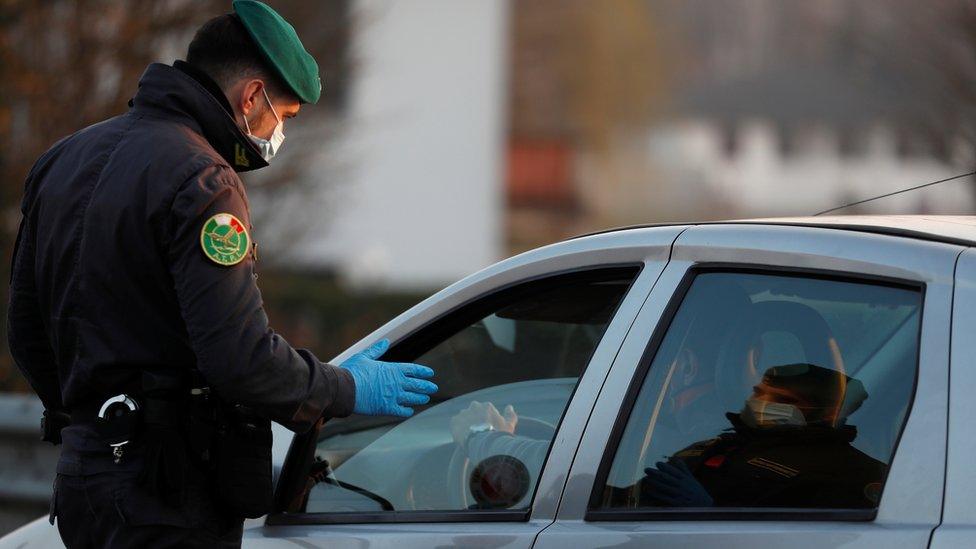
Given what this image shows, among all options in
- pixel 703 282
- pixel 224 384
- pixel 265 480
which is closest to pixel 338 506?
pixel 265 480

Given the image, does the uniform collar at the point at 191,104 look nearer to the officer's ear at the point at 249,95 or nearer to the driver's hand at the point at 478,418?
the officer's ear at the point at 249,95

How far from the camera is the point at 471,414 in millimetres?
2787

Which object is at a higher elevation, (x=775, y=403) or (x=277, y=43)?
(x=277, y=43)

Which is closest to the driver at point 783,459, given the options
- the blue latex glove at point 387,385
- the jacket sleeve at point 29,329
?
the blue latex glove at point 387,385

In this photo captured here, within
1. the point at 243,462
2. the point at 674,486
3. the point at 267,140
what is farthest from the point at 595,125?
the point at 674,486

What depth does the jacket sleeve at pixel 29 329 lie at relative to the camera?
275 centimetres

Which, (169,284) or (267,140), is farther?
(267,140)

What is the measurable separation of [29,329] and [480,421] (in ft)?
3.12

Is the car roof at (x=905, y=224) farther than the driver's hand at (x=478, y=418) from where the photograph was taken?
No

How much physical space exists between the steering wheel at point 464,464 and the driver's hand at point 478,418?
0.03 metres

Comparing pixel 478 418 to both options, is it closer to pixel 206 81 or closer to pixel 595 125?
pixel 206 81

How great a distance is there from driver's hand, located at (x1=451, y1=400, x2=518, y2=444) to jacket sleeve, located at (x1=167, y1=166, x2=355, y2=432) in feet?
1.27

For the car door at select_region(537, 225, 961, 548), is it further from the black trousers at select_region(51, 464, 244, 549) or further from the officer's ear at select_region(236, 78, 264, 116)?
the officer's ear at select_region(236, 78, 264, 116)

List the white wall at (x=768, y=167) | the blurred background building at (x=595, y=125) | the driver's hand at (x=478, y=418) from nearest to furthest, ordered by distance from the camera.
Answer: the driver's hand at (x=478, y=418) → the blurred background building at (x=595, y=125) → the white wall at (x=768, y=167)
